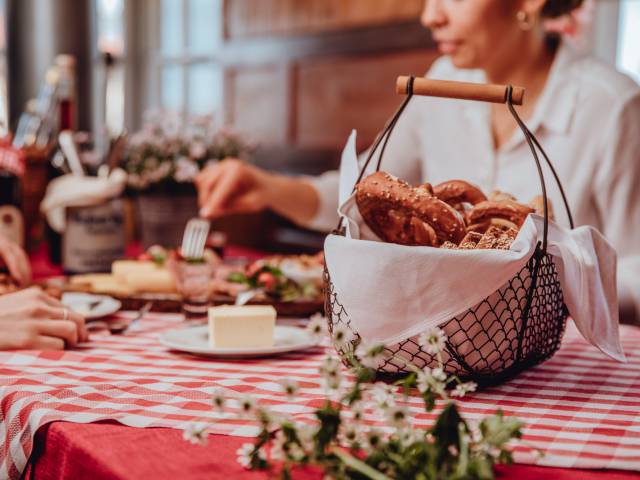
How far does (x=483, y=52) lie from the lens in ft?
6.22

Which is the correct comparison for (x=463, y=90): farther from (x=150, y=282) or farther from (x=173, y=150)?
(x=173, y=150)

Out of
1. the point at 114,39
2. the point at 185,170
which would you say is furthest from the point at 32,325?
the point at 114,39

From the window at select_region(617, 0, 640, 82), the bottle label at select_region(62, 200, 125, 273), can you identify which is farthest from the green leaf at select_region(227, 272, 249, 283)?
the window at select_region(617, 0, 640, 82)

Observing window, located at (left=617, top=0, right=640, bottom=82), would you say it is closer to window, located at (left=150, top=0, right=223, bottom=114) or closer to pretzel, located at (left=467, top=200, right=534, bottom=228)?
pretzel, located at (left=467, top=200, right=534, bottom=228)

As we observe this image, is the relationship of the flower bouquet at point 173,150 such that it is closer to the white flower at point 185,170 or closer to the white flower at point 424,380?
the white flower at point 185,170

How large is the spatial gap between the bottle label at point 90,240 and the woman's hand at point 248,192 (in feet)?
0.71

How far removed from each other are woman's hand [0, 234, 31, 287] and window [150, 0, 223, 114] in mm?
3484

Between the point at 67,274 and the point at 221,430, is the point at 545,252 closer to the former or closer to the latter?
the point at 221,430

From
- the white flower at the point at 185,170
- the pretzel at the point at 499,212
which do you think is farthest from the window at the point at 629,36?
the pretzel at the point at 499,212

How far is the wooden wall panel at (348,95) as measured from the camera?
11.4 ft

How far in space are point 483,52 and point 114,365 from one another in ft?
4.05

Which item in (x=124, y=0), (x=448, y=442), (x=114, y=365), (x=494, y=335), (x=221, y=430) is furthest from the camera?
(x=124, y=0)

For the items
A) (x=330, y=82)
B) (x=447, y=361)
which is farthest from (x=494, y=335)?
(x=330, y=82)

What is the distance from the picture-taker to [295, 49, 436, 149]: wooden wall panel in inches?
137
